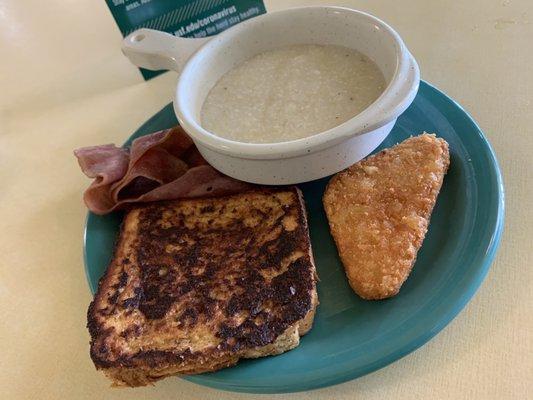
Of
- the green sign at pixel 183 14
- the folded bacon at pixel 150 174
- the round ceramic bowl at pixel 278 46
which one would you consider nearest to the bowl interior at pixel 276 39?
the round ceramic bowl at pixel 278 46

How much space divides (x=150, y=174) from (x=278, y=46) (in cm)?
59

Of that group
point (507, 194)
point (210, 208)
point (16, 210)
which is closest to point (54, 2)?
point (16, 210)

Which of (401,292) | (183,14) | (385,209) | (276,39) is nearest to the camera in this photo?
(401,292)

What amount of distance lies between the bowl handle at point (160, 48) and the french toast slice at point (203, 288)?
1.55ft

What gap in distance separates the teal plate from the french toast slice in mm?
52

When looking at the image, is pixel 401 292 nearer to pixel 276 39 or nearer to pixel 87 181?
pixel 276 39

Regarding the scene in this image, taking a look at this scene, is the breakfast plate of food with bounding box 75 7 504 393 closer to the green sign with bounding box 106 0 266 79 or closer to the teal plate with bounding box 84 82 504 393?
the teal plate with bounding box 84 82 504 393

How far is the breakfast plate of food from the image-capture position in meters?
1.05

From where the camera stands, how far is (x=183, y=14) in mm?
1799

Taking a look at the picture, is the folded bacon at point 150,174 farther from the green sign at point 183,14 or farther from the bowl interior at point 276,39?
the green sign at point 183,14

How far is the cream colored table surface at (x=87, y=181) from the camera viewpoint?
106 cm

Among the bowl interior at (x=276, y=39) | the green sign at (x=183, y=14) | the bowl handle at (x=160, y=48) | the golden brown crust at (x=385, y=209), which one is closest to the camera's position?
the golden brown crust at (x=385, y=209)

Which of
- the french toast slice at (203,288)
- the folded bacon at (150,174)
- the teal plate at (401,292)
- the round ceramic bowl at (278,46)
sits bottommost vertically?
the teal plate at (401,292)

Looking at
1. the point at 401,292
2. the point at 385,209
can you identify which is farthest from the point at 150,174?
the point at 401,292
